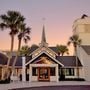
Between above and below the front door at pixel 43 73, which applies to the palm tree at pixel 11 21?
above

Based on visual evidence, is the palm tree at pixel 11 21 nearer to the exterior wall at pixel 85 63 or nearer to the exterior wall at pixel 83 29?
the exterior wall at pixel 85 63

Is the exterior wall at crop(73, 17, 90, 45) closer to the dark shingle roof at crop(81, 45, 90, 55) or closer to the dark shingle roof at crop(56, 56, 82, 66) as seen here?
the dark shingle roof at crop(81, 45, 90, 55)

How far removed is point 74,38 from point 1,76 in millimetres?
15718

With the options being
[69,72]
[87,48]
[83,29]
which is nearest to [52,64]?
[69,72]

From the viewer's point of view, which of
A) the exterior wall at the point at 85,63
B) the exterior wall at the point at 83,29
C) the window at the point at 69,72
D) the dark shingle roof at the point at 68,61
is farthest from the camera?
the exterior wall at the point at 83,29

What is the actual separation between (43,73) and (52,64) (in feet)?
7.50

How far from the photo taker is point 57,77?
45969mm

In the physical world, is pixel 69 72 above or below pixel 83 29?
below

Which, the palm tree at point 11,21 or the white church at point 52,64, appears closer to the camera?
the palm tree at point 11,21

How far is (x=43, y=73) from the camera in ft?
153

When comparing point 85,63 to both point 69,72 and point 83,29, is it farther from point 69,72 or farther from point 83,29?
point 83,29

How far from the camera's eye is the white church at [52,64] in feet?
151

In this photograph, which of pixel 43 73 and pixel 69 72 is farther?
pixel 69 72

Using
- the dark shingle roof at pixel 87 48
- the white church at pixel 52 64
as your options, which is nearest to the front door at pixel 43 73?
the white church at pixel 52 64
